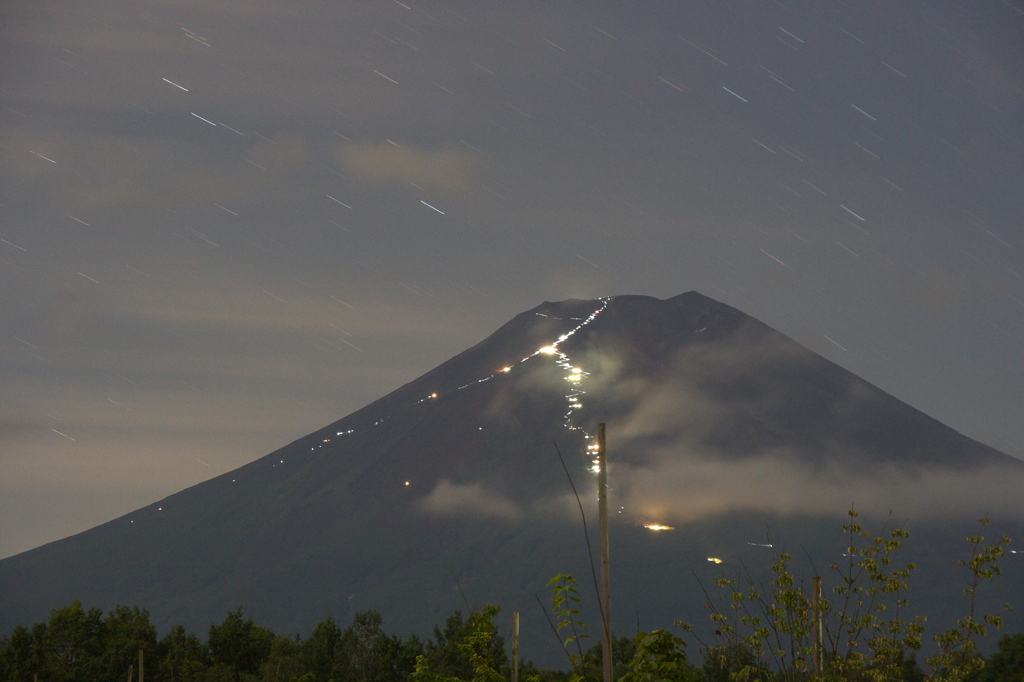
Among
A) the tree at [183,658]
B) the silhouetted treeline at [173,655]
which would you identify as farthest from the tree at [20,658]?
the tree at [183,658]

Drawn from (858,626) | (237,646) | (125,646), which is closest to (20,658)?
(125,646)

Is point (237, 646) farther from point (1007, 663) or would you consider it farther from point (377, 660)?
point (1007, 663)

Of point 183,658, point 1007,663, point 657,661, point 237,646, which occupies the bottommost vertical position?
point 1007,663

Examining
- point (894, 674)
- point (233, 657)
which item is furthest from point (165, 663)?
point (894, 674)

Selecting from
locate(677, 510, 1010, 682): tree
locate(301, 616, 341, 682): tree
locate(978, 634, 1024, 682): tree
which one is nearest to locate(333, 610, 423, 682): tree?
→ locate(301, 616, 341, 682): tree

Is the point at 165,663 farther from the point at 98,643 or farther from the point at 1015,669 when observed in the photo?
the point at 1015,669

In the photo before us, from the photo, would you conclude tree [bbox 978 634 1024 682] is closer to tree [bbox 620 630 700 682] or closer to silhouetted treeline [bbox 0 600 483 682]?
silhouetted treeline [bbox 0 600 483 682]

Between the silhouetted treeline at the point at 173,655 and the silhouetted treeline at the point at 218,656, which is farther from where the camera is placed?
the silhouetted treeline at the point at 173,655

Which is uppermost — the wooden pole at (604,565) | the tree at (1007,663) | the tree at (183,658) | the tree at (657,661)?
the wooden pole at (604,565)

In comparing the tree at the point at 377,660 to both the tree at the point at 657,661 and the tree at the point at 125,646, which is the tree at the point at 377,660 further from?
the tree at the point at 657,661

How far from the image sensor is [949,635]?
963 cm

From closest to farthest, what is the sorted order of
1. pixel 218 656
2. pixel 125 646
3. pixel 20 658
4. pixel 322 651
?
pixel 20 658 → pixel 125 646 → pixel 218 656 → pixel 322 651

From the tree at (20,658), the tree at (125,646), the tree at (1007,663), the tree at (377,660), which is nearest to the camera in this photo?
the tree at (1007,663)

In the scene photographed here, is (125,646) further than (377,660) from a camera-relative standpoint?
No
